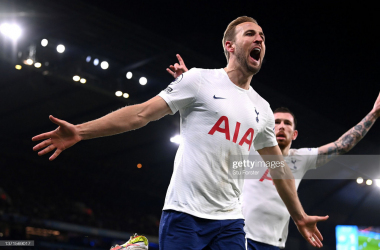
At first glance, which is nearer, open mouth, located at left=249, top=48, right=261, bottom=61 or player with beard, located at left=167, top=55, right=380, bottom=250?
open mouth, located at left=249, top=48, right=261, bottom=61

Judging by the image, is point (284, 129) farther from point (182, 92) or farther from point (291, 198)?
point (182, 92)

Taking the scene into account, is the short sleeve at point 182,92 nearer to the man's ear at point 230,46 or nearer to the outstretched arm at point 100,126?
the outstretched arm at point 100,126

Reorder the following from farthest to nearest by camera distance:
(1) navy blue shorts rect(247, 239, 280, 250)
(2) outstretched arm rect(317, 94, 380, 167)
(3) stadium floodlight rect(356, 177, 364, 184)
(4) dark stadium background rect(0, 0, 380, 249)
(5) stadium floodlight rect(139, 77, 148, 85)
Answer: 1. (3) stadium floodlight rect(356, 177, 364, 184)
2. (5) stadium floodlight rect(139, 77, 148, 85)
3. (4) dark stadium background rect(0, 0, 380, 249)
4. (2) outstretched arm rect(317, 94, 380, 167)
5. (1) navy blue shorts rect(247, 239, 280, 250)

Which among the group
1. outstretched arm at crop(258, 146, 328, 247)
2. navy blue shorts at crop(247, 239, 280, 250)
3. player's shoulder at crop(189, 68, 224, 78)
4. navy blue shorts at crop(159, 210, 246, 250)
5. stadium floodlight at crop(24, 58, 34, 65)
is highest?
stadium floodlight at crop(24, 58, 34, 65)

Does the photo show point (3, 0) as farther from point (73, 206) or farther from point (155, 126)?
point (73, 206)

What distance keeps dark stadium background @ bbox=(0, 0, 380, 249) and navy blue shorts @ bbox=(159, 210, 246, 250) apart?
572 cm

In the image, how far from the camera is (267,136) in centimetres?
276

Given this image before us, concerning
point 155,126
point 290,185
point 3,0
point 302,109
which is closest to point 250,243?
point 290,185

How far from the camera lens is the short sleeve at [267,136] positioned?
8.95ft

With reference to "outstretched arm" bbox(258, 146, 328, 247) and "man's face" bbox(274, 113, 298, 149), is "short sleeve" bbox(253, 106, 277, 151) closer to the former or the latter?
"outstretched arm" bbox(258, 146, 328, 247)

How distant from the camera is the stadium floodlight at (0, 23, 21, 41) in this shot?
7602mm

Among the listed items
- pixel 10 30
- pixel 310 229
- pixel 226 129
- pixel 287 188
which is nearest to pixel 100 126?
pixel 226 129

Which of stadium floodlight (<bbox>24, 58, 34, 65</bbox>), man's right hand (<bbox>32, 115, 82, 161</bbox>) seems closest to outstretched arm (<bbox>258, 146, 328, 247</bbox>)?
man's right hand (<bbox>32, 115, 82, 161</bbox>)

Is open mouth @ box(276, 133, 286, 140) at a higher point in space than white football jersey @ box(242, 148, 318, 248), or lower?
higher
